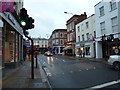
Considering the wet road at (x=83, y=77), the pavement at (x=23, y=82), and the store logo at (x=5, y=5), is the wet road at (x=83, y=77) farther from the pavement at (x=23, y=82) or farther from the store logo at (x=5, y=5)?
the store logo at (x=5, y=5)

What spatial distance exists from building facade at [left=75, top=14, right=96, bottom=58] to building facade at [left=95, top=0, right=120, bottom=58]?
3.18m

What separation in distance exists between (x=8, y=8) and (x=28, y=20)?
2.37m

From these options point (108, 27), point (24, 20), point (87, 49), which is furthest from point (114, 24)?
point (24, 20)

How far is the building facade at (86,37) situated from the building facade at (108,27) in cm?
318

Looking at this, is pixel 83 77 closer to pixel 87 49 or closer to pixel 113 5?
pixel 113 5

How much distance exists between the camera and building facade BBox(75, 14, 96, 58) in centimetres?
3269

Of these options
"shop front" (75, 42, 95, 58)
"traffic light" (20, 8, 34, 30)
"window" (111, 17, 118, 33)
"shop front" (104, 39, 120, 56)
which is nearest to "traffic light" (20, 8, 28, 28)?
"traffic light" (20, 8, 34, 30)

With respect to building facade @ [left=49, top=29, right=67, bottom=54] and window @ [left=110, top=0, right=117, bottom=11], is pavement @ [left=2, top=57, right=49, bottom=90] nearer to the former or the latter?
window @ [left=110, top=0, right=117, bottom=11]

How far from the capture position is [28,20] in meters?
9.08

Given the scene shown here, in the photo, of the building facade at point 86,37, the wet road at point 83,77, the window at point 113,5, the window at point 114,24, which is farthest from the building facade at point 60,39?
the wet road at point 83,77

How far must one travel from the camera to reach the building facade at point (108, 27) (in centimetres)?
2297

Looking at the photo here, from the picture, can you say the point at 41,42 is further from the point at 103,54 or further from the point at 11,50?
the point at 11,50

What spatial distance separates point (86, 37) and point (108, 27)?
35.4 feet

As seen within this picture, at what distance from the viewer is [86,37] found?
35.7m
